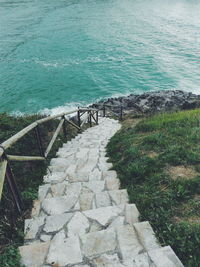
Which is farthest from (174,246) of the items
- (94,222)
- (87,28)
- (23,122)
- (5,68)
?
(87,28)

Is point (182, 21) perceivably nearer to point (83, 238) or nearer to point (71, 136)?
point (71, 136)

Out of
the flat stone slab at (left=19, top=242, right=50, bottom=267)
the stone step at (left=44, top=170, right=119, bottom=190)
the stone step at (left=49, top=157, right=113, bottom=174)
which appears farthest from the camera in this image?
the stone step at (left=49, top=157, right=113, bottom=174)

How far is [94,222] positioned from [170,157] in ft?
8.81

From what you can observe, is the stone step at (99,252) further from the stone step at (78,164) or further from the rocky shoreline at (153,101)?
the rocky shoreline at (153,101)

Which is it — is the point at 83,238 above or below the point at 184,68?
above

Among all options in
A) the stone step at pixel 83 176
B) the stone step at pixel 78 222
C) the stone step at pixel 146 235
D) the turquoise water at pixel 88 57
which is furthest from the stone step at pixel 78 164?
the turquoise water at pixel 88 57

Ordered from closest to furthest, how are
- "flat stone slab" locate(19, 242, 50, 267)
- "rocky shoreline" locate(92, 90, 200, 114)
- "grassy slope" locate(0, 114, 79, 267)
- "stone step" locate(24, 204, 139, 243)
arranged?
"flat stone slab" locate(19, 242, 50, 267)
"grassy slope" locate(0, 114, 79, 267)
"stone step" locate(24, 204, 139, 243)
"rocky shoreline" locate(92, 90, 200, 114)

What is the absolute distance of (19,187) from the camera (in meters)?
4.74

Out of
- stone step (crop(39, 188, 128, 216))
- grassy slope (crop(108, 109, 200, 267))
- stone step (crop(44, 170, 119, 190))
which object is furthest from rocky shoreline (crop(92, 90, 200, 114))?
stone step (crop(39, 188, 128, 216))

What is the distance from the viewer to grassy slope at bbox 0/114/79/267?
3012 mm

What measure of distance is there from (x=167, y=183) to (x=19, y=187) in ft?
10.9

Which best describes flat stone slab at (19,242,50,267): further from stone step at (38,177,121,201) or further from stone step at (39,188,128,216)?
stone step at (38,177,121,201)

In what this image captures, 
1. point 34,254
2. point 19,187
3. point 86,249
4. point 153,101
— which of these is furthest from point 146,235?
point 153,101

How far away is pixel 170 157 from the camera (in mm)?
5219
